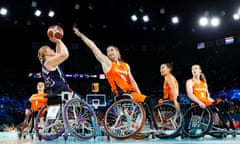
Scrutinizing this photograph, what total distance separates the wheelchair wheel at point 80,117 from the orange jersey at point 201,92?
6.37ft

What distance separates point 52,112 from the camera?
467 centimetres

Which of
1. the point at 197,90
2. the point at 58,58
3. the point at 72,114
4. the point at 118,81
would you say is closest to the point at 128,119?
the point at 118,81

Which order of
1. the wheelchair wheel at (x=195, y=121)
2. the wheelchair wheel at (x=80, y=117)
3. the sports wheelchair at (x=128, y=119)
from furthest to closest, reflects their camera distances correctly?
the wheelchair wheel at (x=195, y=121) → the wheelchair wheel at (x=80, y=117) → the sports wheelchair at (x=128, y=119)

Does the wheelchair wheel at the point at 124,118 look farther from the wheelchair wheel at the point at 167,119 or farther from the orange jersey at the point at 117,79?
the wheelchair wheel at the point at 167,119

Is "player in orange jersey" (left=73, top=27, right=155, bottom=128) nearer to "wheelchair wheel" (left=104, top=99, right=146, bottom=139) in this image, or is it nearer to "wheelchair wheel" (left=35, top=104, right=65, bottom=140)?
"wheelchair wheel" (left=104, top=99, right=146, bottom=139)

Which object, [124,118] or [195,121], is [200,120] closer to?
[195,121]

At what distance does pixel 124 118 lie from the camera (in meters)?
4.49

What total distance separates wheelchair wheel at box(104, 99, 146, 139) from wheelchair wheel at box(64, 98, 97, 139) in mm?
232

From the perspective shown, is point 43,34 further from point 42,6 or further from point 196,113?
point 196,113

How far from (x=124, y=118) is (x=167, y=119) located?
105 cm

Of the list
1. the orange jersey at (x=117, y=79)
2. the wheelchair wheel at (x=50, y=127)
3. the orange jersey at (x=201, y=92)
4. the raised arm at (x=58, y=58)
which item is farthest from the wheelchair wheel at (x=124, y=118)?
the orange jersey at (x=201, y=92)

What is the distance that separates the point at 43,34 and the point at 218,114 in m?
15.3

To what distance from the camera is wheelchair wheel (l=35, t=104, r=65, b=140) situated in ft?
15.4

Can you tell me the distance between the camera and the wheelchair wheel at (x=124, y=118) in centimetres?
441
